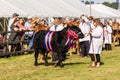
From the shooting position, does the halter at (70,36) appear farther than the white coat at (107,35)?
No

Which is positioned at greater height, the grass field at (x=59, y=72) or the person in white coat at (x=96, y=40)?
the person in white coat at (x=96, y=40)

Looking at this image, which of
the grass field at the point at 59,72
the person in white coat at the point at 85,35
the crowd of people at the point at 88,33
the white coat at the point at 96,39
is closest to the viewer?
the grass field at the point at 59,72

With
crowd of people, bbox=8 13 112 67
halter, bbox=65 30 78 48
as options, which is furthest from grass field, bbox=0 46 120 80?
halter, bbox=65 30 78 48

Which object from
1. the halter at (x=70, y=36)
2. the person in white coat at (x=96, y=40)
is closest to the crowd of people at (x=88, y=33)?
the person in white coat at (x=96, y=40)

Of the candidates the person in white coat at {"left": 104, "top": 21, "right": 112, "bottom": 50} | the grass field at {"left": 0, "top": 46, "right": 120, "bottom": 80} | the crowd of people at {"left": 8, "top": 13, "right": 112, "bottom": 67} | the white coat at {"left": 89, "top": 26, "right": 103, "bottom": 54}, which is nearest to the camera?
the grass field at {"left": 0, "top": 46, "right": 120, "bottom": 80}

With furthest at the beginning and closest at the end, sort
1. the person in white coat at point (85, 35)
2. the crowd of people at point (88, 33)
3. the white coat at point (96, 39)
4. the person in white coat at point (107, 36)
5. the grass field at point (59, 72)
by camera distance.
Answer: the person in white coat at point (107, 36)
the person in white coat at point (85, 35)
the crowd of people at point (88, 33)
the white coat at point (96, 39)
the grass field at point (59, 72)

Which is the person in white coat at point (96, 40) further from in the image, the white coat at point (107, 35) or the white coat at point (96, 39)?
the white coat at point (107, 35)

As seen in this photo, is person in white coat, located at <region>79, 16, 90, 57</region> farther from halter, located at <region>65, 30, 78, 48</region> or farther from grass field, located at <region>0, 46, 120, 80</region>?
halter, located at <region>65, 30, 78, 48</region>

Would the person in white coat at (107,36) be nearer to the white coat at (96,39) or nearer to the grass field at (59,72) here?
the grass field at (59,72)

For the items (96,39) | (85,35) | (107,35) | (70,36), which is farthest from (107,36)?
(70,36)

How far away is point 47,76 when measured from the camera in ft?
41.4

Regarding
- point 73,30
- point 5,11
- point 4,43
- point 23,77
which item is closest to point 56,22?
point 73,30

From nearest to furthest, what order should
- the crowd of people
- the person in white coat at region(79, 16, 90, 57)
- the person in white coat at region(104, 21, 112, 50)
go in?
the crowd of people < the person in white coat at region(79, 16, 90, 57) < the person in white coat at region(104, 21, 112, 50)

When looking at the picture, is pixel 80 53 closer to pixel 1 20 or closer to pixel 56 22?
pixel 56 22
